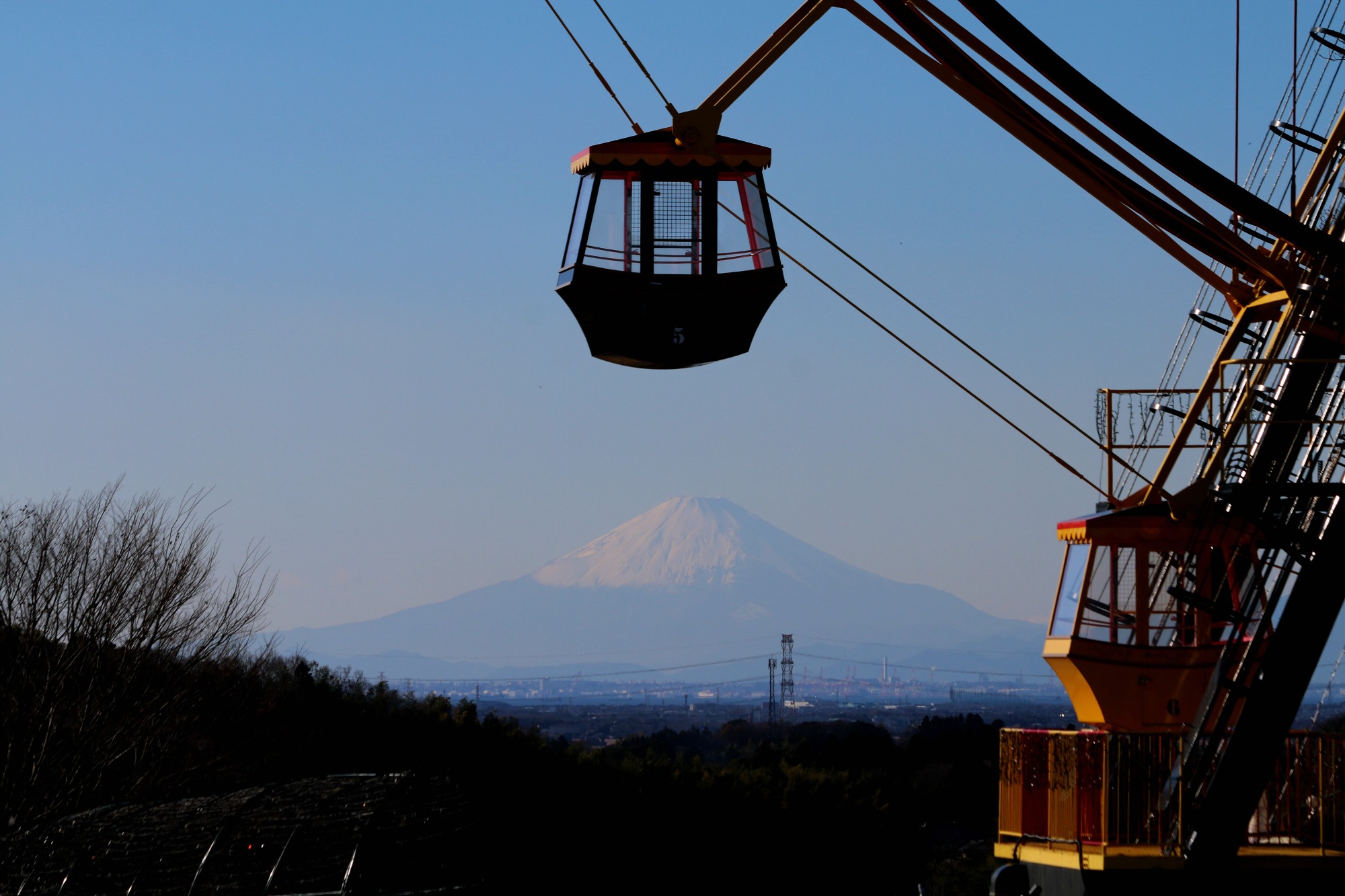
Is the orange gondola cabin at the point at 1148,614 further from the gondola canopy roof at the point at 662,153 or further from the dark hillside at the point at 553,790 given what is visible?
the dark hillside at the point at 553,790

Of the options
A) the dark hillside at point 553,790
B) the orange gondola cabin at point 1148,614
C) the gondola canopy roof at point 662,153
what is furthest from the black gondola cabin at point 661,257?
the dark hillside at point 553,790

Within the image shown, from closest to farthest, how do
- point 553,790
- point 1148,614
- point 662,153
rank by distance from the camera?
point 662,153 < point 1148,614 < point 553,790

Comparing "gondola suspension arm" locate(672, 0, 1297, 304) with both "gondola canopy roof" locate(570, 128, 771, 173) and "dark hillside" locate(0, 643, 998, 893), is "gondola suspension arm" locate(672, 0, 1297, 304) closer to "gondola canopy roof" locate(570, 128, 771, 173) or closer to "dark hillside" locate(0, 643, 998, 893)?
"gondola canopy roof" locate(570, 128, 771, 173)

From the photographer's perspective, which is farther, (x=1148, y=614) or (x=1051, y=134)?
(x=1148, y=614)

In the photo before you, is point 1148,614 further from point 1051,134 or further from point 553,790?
point 553,790

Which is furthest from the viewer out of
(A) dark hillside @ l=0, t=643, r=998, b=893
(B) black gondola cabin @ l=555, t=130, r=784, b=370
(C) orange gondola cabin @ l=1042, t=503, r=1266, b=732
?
(A) dark hillside @ l=0, t=643, r=998, b=893

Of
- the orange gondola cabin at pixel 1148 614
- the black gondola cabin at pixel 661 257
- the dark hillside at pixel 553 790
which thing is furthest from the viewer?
the dark hillside at pixel 553 790

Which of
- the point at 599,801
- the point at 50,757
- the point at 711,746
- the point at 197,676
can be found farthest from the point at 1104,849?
the point at 711,746

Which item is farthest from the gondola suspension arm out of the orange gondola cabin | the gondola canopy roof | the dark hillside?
the dark hillside

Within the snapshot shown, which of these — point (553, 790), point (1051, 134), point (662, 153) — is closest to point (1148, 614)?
point (1051, 134)
